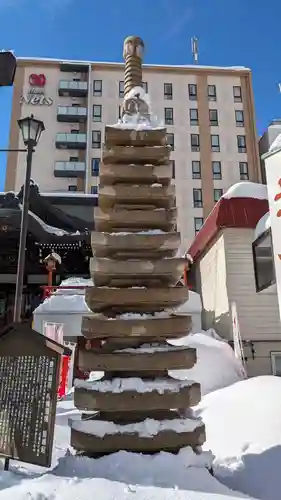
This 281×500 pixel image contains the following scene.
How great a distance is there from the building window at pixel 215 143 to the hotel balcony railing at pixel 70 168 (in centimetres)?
1407

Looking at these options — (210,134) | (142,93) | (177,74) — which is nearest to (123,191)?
(142,93)

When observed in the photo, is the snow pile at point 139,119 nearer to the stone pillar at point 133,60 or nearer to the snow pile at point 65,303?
the stone pillar at point 133,60

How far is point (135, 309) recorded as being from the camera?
522 cm

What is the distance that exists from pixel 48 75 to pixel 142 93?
144ft

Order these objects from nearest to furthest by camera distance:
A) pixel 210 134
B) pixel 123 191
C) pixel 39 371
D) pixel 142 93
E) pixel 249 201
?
pixel 39 371
pixel 123 191
pixel 142 93
pixel 249 201
pixel 210 134

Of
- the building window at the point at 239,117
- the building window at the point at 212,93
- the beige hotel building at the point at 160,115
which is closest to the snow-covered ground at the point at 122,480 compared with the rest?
the beige hotel building at the point at 160,115

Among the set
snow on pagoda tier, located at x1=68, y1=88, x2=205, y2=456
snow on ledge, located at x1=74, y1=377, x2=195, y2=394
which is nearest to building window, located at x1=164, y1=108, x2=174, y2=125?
snow on pagoda tier, located at x1=68, y1=88, x2=205, y2=456

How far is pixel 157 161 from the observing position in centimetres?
593

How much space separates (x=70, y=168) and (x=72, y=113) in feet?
21.8

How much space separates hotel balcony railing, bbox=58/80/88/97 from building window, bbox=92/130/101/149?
516 cm

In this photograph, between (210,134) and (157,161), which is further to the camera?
(210,134)

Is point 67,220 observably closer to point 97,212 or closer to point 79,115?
point 97,212

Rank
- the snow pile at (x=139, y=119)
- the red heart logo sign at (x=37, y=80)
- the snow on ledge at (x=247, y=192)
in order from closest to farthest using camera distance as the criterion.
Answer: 1. the snow pile at (x=139, y=119)
2. the snow on ledge at (x=247, y=192)
3. the red heart logo sign at (x=37, y=80)

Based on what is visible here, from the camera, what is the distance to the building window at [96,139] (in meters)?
43.1
